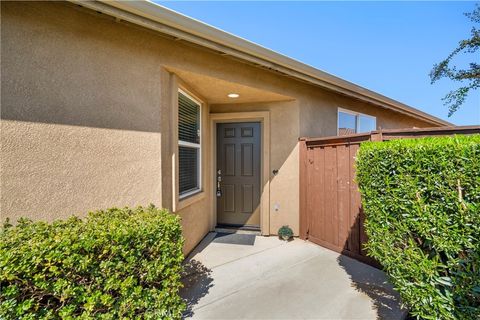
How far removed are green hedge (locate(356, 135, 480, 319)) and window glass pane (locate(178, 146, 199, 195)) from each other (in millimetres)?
2927

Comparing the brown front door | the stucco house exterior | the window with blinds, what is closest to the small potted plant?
the stucco house exterior

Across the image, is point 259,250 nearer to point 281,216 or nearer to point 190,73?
point 281,216

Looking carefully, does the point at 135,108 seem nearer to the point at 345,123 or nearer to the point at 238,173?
the point at 238,173

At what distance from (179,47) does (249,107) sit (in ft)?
7.19

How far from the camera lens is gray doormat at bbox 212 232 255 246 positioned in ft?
15.3

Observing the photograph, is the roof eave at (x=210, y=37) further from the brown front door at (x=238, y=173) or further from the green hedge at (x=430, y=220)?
the green hedge at (x=430, y=220)

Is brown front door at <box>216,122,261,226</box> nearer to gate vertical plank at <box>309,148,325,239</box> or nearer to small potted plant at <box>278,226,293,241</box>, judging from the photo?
small potted plant at <box>278,226,293,241</box>

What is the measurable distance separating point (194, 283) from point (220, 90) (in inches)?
125

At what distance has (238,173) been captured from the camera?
539 cm

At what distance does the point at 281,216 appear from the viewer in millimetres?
4977

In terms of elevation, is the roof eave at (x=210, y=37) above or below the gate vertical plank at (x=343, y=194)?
above

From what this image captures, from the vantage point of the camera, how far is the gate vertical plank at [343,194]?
382 cm

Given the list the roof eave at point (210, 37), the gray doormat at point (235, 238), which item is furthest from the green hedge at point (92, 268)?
the gray doormat at point (235, 238)

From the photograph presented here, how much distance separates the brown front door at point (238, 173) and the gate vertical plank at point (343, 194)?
6.03 ft
